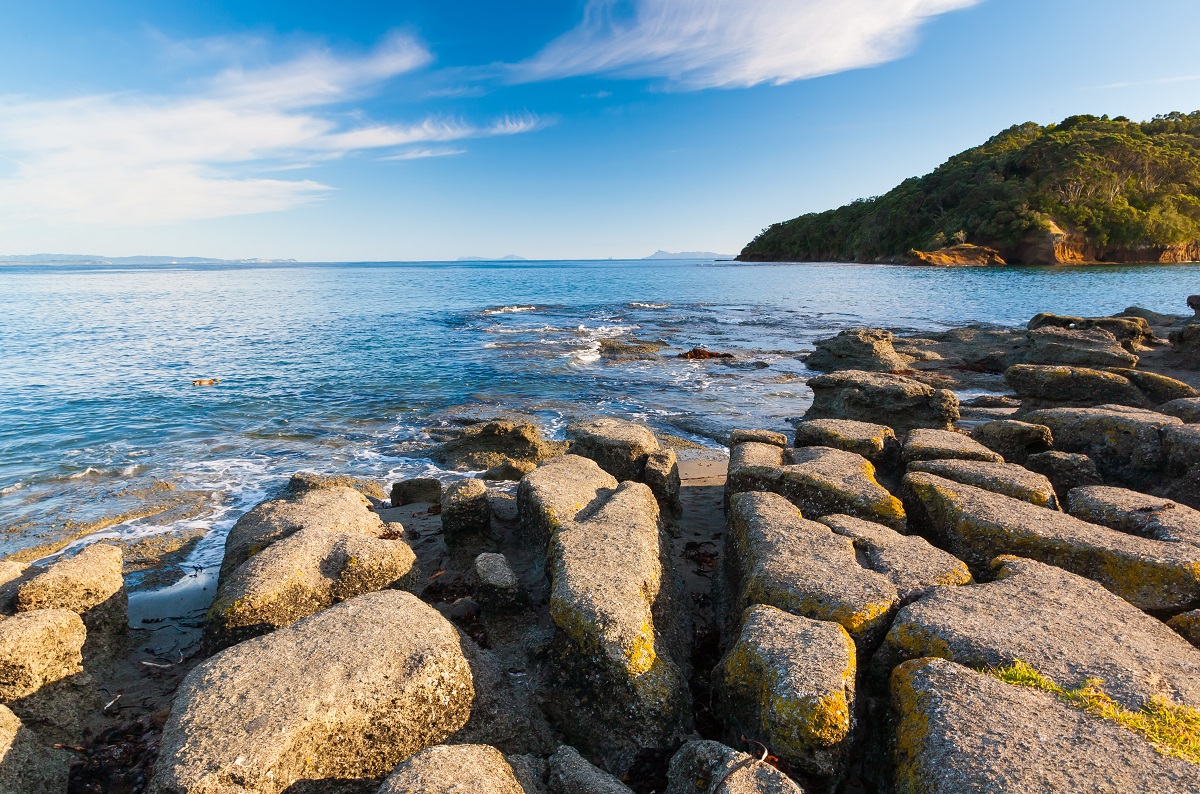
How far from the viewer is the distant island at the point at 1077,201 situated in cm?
7831

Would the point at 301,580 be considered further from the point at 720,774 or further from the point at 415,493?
the point at 415,493

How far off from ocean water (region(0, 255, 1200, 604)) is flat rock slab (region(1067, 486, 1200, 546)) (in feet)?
24.6

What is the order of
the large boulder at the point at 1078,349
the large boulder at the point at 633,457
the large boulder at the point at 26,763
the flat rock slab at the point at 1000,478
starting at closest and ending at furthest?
the large boulder at the point at 26,763 → the flat rock slab at the point at 1000,478 → the large boulder at the point at 633,457 → the large boulder at the point at 1078,349

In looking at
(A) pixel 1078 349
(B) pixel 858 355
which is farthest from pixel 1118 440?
(B) pixel 858 355

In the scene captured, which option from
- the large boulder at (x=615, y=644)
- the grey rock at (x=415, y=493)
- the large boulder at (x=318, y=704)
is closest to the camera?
the large boulder at (x=318, y=704)

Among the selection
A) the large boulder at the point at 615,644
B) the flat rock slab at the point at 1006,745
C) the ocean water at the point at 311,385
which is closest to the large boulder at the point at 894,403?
the ocean water at the point at 311,385

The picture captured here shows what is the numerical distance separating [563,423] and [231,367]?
15516 mm

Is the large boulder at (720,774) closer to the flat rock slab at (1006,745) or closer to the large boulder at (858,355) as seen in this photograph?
the flat rock slab at (1006,745)

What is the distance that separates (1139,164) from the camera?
82.5 m

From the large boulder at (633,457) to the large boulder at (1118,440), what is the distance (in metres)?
6.20

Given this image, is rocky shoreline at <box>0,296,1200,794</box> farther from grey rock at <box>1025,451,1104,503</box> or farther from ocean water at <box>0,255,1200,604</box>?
ocean water at <box>0,255,1200,604</box>

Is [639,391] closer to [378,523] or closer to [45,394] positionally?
[378,523]

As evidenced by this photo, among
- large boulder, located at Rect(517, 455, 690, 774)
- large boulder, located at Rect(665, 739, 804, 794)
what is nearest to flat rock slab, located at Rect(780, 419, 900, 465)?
large boulder, located at Rect(517, 455, 690, 774)

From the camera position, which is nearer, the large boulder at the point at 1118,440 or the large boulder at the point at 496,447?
the large boulder at the point at 1118,440
